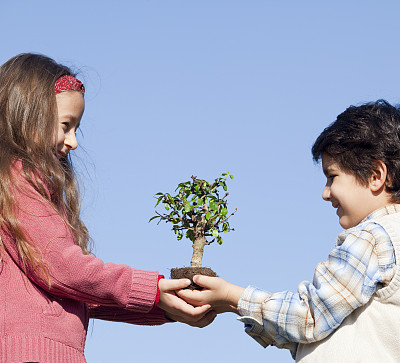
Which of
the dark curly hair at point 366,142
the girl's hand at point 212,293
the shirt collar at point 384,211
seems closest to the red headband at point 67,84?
the girl's hand at point 212,293

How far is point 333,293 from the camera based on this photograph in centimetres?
368

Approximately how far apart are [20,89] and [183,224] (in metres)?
1.56

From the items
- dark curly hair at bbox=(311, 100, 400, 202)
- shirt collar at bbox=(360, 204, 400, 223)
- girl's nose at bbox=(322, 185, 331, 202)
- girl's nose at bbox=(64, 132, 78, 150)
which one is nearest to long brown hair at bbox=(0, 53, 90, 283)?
girl's nose at bbox=(64, 132, 78, 150)

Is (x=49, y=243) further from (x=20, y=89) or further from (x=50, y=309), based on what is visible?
(x=20, y=89)

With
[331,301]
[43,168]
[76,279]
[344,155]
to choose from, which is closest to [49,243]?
[76,279]

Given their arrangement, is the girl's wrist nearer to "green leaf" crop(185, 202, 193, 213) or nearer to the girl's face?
"green leaf" crop(185, 202, 193, 213)

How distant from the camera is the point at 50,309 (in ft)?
12.1

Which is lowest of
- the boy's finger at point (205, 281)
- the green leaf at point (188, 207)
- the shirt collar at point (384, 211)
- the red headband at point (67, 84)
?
the boy's finger at point (205, 281)

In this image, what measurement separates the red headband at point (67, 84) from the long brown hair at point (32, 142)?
0.04 m

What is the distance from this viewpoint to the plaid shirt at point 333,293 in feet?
12.1

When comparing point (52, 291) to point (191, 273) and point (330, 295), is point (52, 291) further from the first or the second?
point (330, 295)

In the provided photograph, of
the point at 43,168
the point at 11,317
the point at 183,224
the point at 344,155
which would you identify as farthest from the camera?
the point at 183,224

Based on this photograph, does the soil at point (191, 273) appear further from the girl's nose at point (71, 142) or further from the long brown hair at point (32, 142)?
the girl's nose at point (71, 142)

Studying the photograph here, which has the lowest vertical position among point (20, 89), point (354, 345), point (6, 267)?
point (354, 345)
